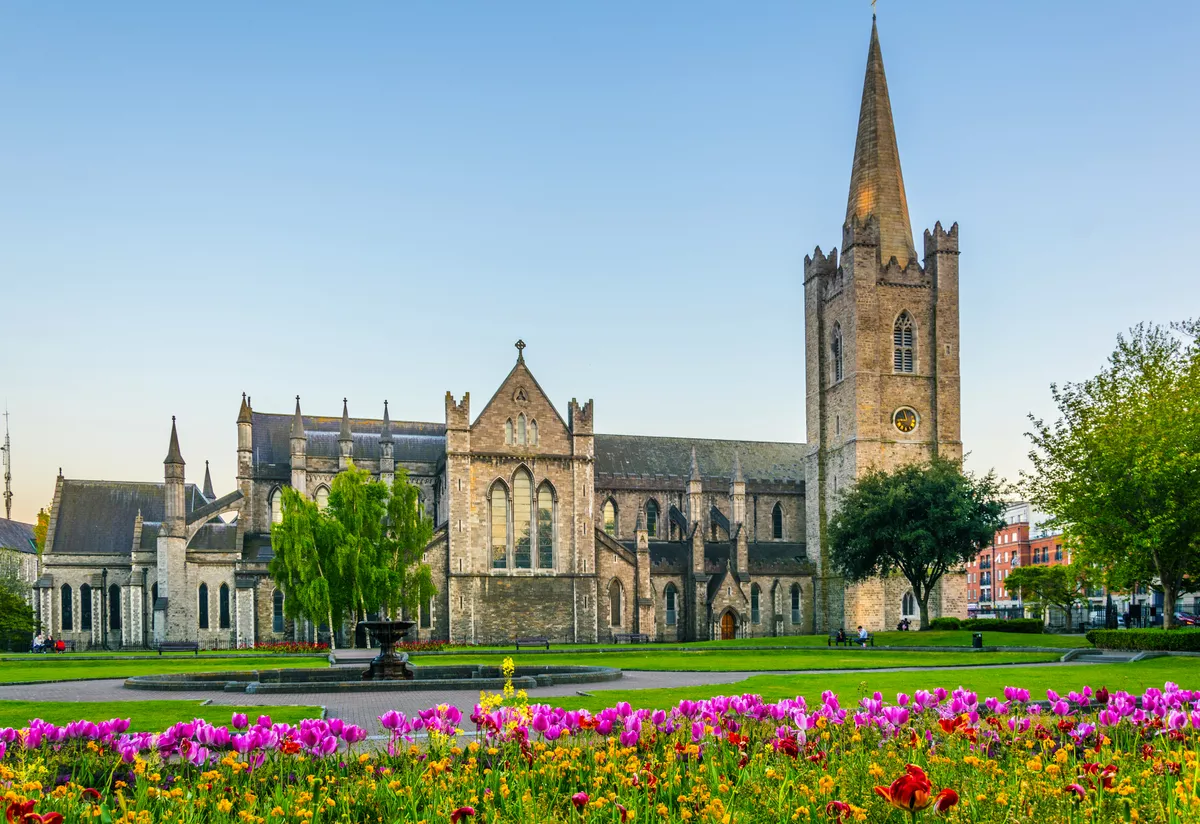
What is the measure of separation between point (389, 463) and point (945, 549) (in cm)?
3497

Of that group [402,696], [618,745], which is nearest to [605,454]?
[402,696]

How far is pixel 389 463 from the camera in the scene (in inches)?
2874

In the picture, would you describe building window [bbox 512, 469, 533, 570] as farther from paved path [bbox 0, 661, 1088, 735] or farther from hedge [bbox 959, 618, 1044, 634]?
paved path [bbox 0, 661, 1088, 735]

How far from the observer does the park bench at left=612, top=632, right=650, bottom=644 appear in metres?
66.0

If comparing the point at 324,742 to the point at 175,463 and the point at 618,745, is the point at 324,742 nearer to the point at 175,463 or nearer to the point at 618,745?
the point at 618,745

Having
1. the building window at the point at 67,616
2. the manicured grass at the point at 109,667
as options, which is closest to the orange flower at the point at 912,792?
the manicured grass at the point at 109,667

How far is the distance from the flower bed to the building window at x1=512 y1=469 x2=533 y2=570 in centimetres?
5523

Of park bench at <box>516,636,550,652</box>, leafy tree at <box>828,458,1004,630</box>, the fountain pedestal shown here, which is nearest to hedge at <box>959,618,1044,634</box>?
leafy tree at <box>828,458,1004,630</box>

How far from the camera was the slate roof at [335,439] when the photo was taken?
75175 millimetres

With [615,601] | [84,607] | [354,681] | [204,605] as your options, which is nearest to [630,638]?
[615,601]

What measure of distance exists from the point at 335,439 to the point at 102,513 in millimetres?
16818

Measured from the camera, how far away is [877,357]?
Result: 2835 inches

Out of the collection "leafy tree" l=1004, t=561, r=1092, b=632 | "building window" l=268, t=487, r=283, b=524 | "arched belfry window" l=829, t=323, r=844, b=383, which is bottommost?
"leafy tree" l=1004, t=561, r=1092, b=632

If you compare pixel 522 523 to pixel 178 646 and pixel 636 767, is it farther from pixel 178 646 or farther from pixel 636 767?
pixel 636 767
